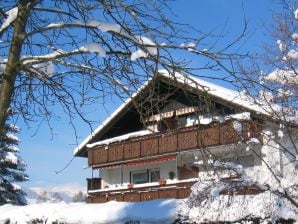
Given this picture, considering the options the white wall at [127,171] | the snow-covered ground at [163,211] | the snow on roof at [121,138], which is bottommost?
the snow-covered ground at [163,211]

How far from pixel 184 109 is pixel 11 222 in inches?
359

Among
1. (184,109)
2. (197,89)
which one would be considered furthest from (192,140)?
(197,89)

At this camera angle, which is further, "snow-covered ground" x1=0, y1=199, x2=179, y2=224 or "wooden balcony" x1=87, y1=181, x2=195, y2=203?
"wooden balcony" x1=87, y1=181, x2=195, y2=203

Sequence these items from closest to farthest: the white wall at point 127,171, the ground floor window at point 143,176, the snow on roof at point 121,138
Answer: the snow on roof at point 121,138, the white wall at point 127,171, the ground floor window at point 143,176

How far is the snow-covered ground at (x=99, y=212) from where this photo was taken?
52.5 ft

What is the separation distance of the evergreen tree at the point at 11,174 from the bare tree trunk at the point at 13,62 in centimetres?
3288

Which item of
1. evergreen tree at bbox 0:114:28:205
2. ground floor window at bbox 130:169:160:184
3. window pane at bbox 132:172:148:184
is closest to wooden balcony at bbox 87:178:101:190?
ground floor window at bbox 130:169:160:184

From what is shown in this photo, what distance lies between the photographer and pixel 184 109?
81.3ft

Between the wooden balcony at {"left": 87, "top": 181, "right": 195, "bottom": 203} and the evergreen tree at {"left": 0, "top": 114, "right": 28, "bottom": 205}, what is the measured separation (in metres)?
10.7

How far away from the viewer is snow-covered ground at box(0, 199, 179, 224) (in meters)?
16.0

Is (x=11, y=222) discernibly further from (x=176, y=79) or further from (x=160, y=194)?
(x=176, y=79)

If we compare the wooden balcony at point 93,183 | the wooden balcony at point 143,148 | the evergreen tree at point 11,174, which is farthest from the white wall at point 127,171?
the evergreen tree at point 11,174

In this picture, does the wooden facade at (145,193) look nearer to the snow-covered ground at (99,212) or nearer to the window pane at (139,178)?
the window pane at (139,178)

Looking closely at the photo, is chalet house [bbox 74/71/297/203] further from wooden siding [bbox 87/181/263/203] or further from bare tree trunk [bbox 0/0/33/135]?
bare tree trunk [bbox 0/0/33/135]
